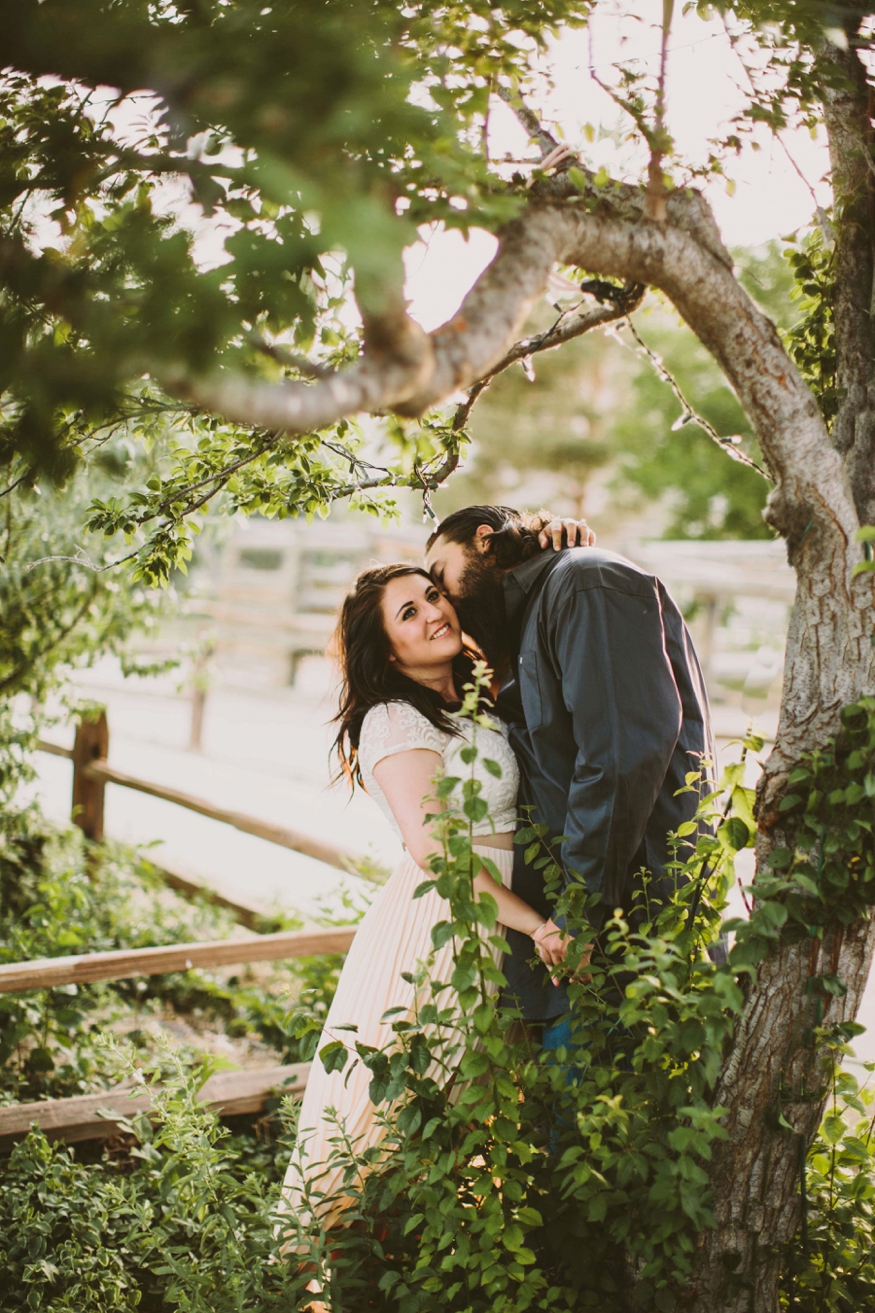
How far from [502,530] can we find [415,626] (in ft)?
1.42

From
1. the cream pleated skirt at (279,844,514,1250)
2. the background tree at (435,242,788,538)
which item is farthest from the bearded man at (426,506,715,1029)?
the background tree at (435,242,788,538)

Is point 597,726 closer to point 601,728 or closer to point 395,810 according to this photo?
point 601,728

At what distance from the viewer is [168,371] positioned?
1139 mm

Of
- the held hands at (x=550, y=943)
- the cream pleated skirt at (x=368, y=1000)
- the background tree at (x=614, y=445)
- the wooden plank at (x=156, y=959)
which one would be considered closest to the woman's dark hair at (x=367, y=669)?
the cream pleated skirt at (x=368, y=1000)

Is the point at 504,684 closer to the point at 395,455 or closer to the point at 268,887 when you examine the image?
the point at 395,455

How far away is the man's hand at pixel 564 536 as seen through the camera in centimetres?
274

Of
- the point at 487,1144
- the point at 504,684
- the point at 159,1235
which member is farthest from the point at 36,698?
the point at 487,1144

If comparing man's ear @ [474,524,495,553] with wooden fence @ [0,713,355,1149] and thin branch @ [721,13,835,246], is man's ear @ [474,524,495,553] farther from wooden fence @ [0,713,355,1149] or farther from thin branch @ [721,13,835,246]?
wooden fence @ [0,713,355,1149]

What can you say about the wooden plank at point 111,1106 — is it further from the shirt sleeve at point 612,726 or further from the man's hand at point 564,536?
the man's hand at point 564,536

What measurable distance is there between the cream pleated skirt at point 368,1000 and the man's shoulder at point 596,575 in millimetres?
683

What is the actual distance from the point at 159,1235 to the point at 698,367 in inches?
1172

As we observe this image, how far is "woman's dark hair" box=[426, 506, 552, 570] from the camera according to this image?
283 centimetres

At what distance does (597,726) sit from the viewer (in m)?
2.14

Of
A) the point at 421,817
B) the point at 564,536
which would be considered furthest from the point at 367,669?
the point at 564,536
